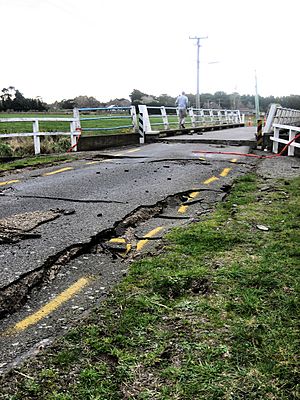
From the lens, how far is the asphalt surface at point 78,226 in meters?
3.17

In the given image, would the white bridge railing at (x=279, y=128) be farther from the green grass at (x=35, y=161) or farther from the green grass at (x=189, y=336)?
the green grass at (x=189, y=336)

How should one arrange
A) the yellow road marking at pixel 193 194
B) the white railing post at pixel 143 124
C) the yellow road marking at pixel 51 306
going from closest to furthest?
the yellow road marking at pixel 51 306, the yellow road marking at pixel 193 194, the white railing post at pixel 143 124

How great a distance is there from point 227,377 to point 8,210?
4177 millimetres

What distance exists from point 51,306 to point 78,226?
1848 millimetres

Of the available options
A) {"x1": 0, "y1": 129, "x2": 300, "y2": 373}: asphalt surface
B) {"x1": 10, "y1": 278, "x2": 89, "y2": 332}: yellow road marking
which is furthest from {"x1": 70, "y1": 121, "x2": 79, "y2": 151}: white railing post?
{"x1": 10, "y1": 278, "x2": 89, "y2": 332}: yellow road marking

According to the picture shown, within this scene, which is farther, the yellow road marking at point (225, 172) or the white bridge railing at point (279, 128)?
the white bridge railing at point (279, 128)

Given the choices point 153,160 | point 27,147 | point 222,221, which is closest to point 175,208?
point 222,221

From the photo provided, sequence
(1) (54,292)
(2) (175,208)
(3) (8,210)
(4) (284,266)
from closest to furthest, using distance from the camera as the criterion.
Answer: (1) (54,292)
(4) (284,266)
(3) (8,210)
(2) (175,208)

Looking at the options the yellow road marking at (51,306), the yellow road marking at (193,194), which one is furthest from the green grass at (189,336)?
the yellow road marking at (193,194)

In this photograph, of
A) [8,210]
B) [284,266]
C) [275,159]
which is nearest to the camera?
[284,266]

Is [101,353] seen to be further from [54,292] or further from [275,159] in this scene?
[275,159]

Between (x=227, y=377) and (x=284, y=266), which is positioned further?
(x=284, y=266)

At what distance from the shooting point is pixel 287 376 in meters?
2.34

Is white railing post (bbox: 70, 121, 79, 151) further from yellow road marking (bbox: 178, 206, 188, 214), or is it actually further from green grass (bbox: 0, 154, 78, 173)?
yellow road marking (bbox: 178, 206, 188, 214)
